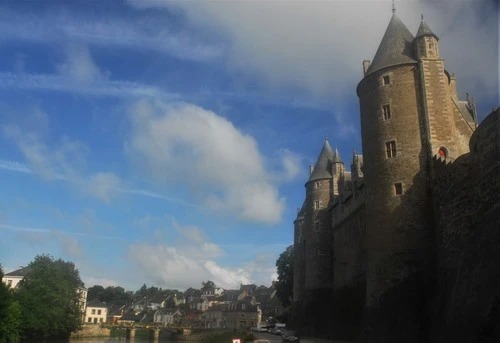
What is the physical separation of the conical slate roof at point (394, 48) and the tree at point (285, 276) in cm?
4028

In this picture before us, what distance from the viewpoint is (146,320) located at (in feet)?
412

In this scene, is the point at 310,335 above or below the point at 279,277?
below

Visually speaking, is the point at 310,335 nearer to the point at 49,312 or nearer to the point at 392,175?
the point at 392,175

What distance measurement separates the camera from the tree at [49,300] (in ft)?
181

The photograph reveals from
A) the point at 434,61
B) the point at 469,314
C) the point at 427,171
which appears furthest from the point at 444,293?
the point at 434,61

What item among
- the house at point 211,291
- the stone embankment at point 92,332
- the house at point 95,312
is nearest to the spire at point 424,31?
the stone embankment at point 92,332

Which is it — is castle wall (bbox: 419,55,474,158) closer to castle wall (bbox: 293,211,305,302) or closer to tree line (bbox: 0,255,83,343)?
castle wall (bbox: 293,211,305,302)

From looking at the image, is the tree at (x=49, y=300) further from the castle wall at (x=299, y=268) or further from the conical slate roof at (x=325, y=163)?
the conical slate roof at (x=325, y=163)

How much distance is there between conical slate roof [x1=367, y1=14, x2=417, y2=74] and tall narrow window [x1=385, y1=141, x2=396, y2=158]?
17.4ft

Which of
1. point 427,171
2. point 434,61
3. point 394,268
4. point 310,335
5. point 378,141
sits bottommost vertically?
point 310,335

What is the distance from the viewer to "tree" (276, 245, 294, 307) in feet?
210

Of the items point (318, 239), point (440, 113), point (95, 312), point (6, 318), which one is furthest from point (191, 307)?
point (440, 113)

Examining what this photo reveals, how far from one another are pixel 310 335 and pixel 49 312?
3487 centimetres

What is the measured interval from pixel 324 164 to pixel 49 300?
40.3 metres
